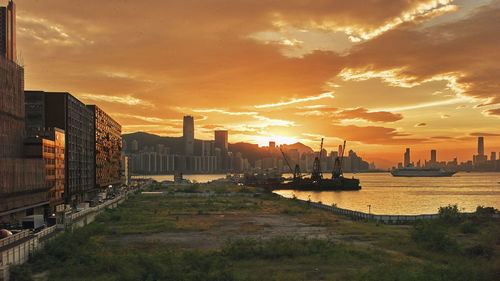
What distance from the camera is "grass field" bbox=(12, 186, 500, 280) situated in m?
31.8

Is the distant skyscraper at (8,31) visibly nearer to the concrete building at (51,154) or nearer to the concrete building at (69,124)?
the concrete building at (69,124)

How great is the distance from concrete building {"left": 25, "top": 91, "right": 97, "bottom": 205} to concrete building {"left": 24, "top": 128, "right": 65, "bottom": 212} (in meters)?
6.30

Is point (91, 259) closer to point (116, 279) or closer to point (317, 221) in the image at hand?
point (116, 279)

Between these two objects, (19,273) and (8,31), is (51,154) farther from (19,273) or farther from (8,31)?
(19,273)

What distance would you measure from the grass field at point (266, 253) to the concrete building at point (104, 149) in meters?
71.5

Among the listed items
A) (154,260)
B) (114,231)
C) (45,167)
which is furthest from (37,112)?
(154,260)

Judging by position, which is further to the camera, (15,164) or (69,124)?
(69,124)

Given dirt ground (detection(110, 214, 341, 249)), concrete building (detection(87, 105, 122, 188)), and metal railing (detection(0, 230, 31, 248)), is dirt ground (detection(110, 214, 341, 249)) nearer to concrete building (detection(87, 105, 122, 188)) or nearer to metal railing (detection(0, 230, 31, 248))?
metal railing (detection(0, 230, 31, 248))

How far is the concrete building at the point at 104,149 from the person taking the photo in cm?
13038

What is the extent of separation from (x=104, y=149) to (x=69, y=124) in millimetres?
50436

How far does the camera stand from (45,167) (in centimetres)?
7394

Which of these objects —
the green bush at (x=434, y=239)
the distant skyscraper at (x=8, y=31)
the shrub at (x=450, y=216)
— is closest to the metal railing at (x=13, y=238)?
the green bush at (x=434, y=239)

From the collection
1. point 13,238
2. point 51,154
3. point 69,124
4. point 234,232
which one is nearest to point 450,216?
point 234,232

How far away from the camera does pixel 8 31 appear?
9194 centimetres
